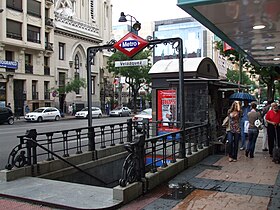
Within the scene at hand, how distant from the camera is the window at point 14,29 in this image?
3716 centimetres

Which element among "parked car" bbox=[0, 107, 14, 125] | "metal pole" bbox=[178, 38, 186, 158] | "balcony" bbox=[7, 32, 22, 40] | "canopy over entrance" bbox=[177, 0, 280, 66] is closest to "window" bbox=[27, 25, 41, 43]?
"balcony" bbox=[7, 32, 22, 40]

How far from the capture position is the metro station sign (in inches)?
384

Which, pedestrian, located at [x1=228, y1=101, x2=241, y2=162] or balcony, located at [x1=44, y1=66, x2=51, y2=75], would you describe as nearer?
pedestrian, located at [x1=228, y1=101, x2=241, y2=162]

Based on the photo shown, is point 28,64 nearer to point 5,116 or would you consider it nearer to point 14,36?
point 14,36

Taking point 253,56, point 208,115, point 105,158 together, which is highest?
point 253,56

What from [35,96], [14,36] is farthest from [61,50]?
[14,36]

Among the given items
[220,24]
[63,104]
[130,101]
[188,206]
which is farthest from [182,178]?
[130,101]

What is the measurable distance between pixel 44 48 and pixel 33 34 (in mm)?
2075

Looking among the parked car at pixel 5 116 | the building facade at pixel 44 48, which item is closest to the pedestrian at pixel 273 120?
the parked car at pixel 5 116

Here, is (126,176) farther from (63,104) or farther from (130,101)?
(130,101)

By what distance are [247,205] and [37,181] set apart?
444 cm

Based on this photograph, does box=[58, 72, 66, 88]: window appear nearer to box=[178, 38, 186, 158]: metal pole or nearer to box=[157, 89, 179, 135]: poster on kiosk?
box=[157, 89, 179, 135]: poster on kiosk

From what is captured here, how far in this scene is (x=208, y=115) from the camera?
11.8 m

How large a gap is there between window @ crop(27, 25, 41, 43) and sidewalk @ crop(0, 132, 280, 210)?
35284 millimetres
